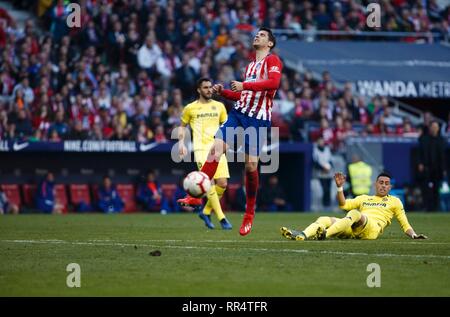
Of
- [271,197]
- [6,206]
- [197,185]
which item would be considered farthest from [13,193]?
[197,185]

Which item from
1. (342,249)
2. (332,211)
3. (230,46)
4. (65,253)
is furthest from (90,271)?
(230,46)

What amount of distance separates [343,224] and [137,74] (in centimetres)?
1429

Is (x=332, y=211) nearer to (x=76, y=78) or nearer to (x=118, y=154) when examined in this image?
(x=118, y=154)

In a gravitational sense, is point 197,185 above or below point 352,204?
above

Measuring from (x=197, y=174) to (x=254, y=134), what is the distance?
106cm

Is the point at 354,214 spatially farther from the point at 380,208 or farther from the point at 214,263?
the point at 214,263

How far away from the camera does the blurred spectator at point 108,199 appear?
24.2 meters

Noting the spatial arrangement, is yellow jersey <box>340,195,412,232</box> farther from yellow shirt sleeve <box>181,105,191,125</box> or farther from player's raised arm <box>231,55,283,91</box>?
yellow shirt sleeve <box>181,105,191,125</box>

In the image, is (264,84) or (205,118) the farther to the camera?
(205,118)

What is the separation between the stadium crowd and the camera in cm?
2398

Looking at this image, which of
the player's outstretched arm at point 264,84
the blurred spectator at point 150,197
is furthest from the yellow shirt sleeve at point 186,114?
the blurred spectator at point 150,197

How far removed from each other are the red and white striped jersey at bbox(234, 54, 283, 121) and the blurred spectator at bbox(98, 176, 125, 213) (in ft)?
36.4

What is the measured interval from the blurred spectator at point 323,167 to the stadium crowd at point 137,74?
513 millimetres

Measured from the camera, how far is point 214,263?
33.6 feet
